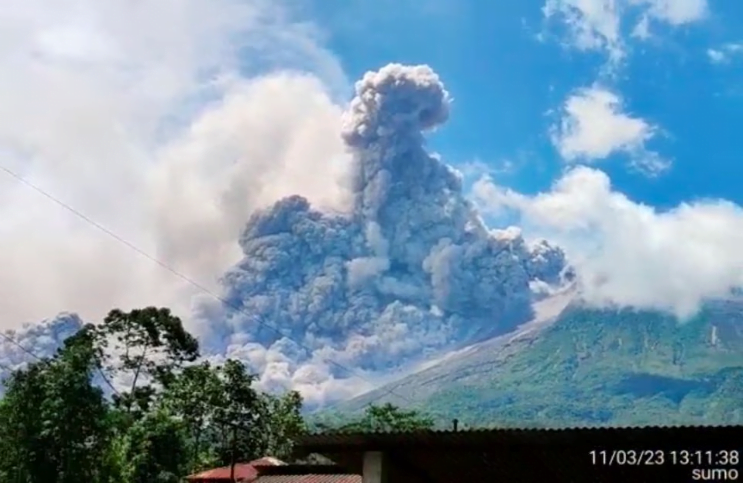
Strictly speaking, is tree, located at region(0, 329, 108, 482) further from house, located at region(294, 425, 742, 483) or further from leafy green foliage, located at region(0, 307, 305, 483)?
house, located at region(294, 425, 742, 483)

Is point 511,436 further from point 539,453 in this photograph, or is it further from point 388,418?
point 388,418

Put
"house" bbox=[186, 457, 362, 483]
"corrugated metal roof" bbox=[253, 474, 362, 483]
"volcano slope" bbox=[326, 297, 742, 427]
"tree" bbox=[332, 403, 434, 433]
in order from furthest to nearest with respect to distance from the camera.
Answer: "volcano slope" bbox=[326, 297, 742, 427] < "tree" bbox=[332, 403, 434, 433] < "house" bbox=[186, 457, 362, 483] < "corrugated metal roof" bbox=[253, 474, 362, 483]

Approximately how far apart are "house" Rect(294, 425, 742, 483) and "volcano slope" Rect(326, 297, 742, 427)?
6050 cm

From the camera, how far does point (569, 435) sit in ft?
18.4

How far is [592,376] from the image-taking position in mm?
91000

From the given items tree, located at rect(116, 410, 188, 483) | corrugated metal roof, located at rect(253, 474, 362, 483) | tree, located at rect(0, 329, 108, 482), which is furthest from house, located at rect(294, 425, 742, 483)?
tree, located at rect(0, 329, 108, 482)

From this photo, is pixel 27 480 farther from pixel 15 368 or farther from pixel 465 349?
pixel 465 349

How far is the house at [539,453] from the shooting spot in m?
5.34

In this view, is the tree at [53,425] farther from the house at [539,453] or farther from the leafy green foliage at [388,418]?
the house at [539,453]

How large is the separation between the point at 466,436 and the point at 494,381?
254 feet

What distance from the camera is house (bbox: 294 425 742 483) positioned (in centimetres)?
534

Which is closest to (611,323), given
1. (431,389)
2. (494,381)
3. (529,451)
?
(494,381)

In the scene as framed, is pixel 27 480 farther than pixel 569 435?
Yes

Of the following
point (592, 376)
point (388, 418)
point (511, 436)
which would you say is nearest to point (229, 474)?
point (388, 418)
